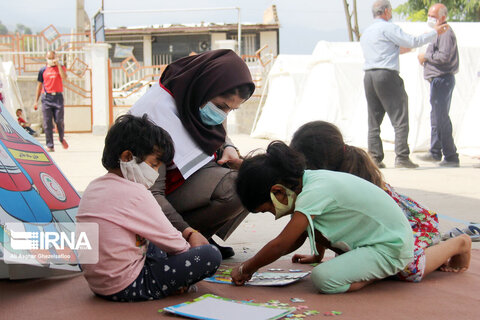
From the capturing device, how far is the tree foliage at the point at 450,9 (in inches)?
795

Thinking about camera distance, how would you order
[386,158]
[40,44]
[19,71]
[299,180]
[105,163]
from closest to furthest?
[105,163], [299,180], [386,158], [19,71], [40,44]

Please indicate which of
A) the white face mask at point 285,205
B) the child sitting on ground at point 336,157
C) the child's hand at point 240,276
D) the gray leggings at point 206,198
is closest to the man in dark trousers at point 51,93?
the gray leggings at point 206,198

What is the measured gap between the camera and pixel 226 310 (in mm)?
2283

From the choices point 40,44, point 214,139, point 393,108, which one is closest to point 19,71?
point 40,44

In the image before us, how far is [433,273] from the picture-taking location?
3.06 meters

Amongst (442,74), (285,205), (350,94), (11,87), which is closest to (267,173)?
(285,205)

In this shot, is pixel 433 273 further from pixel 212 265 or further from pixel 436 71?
pixel 436 71

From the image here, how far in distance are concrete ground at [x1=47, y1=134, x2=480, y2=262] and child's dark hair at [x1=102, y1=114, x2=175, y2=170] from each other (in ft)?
3.74

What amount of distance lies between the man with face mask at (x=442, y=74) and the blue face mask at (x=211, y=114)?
16.2ft

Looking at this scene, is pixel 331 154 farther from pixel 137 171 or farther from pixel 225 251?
pixel 137 171

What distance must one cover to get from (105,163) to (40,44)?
20391mm

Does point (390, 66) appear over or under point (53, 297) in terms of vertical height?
over

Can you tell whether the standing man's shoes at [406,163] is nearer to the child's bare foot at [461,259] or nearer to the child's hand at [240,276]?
the child's bare foot at [461,259]

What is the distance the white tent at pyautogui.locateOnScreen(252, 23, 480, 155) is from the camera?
949cm
